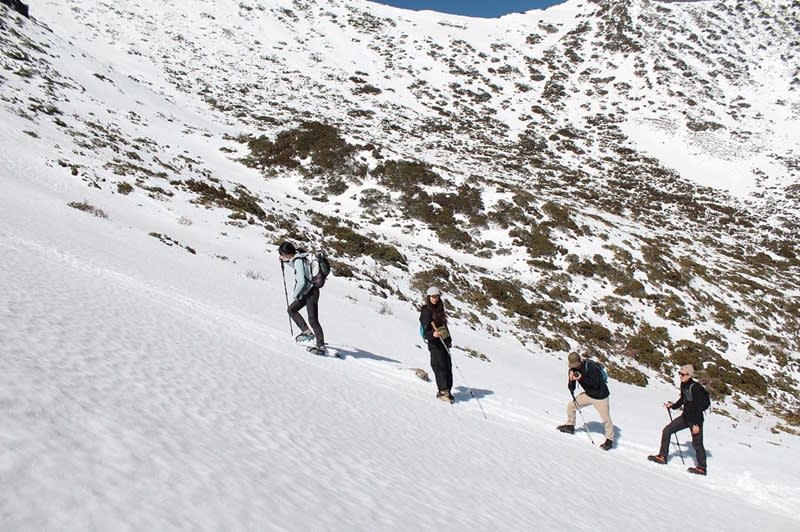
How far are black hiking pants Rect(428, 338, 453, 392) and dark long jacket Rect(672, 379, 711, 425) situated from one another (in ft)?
12.1

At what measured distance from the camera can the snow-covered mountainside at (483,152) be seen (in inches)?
703

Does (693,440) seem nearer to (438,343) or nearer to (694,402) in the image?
(694,402)

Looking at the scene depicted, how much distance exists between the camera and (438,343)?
7.24 metres

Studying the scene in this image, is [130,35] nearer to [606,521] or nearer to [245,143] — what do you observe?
[245,143]

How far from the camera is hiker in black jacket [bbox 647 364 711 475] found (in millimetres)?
6852

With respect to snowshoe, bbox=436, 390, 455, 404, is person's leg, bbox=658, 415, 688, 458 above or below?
above

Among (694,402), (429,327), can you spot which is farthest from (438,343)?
(694,402)

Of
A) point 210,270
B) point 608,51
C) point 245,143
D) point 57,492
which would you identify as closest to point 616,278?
point 210,270

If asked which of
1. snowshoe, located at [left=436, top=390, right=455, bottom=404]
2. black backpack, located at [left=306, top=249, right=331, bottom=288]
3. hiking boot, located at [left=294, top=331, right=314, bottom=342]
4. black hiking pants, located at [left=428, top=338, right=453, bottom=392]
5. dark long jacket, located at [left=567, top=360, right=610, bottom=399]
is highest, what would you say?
black backpack, located at [left=306, top=249, right=331, bottom=288]

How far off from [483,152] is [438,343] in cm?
4431

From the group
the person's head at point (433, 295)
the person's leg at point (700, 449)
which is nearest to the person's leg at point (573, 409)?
the person's leg at point (700, 449)

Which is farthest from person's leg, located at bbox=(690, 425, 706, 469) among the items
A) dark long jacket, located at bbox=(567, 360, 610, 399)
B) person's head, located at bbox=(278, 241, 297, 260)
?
person's head, located at bbox=(278, 241, 297, 260)

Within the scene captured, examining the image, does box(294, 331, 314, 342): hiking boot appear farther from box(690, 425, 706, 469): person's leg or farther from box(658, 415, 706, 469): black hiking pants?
box(690, 425, 706, 469): person's leg

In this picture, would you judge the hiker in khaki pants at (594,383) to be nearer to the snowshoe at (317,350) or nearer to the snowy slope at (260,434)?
the snowy slope at (260,434)
